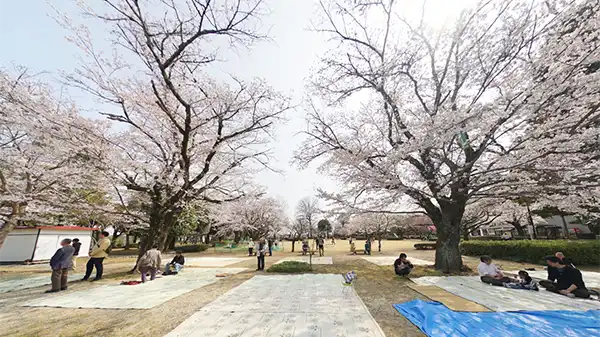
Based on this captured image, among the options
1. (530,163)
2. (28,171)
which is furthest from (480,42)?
(28,171)

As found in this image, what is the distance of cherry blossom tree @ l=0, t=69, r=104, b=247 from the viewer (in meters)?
8.29

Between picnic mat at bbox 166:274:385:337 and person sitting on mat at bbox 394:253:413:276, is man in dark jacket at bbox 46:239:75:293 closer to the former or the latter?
picnic mat at bbox 166:274:385:337

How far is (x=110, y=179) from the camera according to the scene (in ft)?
31.4

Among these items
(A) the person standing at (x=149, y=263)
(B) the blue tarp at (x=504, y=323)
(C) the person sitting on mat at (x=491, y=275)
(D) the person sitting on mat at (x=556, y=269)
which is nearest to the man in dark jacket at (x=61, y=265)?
(A) the person standing at (x=149, y=263)

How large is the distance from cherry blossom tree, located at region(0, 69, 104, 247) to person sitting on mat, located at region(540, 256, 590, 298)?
14662 mm

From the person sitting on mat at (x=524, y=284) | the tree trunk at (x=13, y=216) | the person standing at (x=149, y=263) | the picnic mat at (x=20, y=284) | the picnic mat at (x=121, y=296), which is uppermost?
the tree trunk at (x=13, y=216)

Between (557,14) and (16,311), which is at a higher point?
(557,14)

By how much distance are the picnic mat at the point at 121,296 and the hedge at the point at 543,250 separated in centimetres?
1567

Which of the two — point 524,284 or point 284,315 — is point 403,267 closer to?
point 524,284

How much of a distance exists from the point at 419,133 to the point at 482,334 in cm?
617

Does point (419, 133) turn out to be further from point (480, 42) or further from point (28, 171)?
point (28, 171)

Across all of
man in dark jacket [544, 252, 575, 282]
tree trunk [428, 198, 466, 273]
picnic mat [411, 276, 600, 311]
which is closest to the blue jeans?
picnic mat [411, 276, 600, 311]

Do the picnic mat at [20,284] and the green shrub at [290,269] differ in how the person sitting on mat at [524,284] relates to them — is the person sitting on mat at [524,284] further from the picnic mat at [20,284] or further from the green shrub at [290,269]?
the picnic mat at [20,284]

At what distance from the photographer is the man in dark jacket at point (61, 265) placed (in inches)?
275
